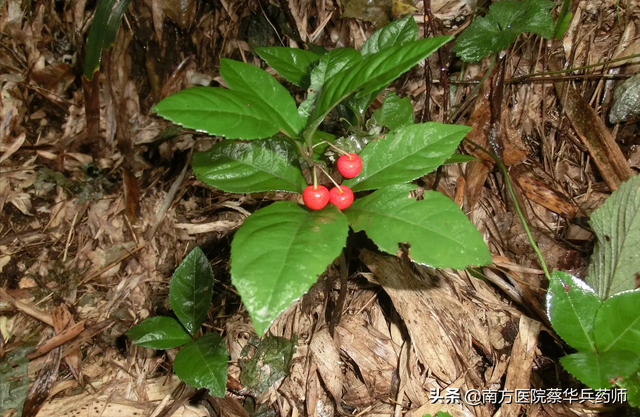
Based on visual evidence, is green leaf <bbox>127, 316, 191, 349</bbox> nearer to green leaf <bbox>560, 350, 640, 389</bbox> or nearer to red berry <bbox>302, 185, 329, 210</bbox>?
red berry <bbox>302, 185, 329, 210</bbox>

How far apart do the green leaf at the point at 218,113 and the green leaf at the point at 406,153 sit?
1.19 ft

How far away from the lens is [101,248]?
2545 millimetres

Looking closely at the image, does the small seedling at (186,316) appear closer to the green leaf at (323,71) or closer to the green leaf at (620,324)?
the green leaf at (323,71)

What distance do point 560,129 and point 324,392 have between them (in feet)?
5.60

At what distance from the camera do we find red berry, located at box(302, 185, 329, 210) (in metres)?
1.20

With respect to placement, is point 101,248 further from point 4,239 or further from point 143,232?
point 4,239

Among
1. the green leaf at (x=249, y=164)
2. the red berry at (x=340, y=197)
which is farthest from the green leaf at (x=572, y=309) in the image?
the green leaf at (x=249, y=164)

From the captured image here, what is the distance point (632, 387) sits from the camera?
144 centimetres

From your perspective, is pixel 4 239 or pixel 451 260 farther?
pixel 4 239

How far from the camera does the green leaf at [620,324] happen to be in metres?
1.53

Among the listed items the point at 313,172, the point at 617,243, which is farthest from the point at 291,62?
the point at 617,243

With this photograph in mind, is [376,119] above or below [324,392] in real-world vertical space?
above

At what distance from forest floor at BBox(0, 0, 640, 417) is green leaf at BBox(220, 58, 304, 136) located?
78 cm

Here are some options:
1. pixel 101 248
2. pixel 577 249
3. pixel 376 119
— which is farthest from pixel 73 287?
pixel 577 249
